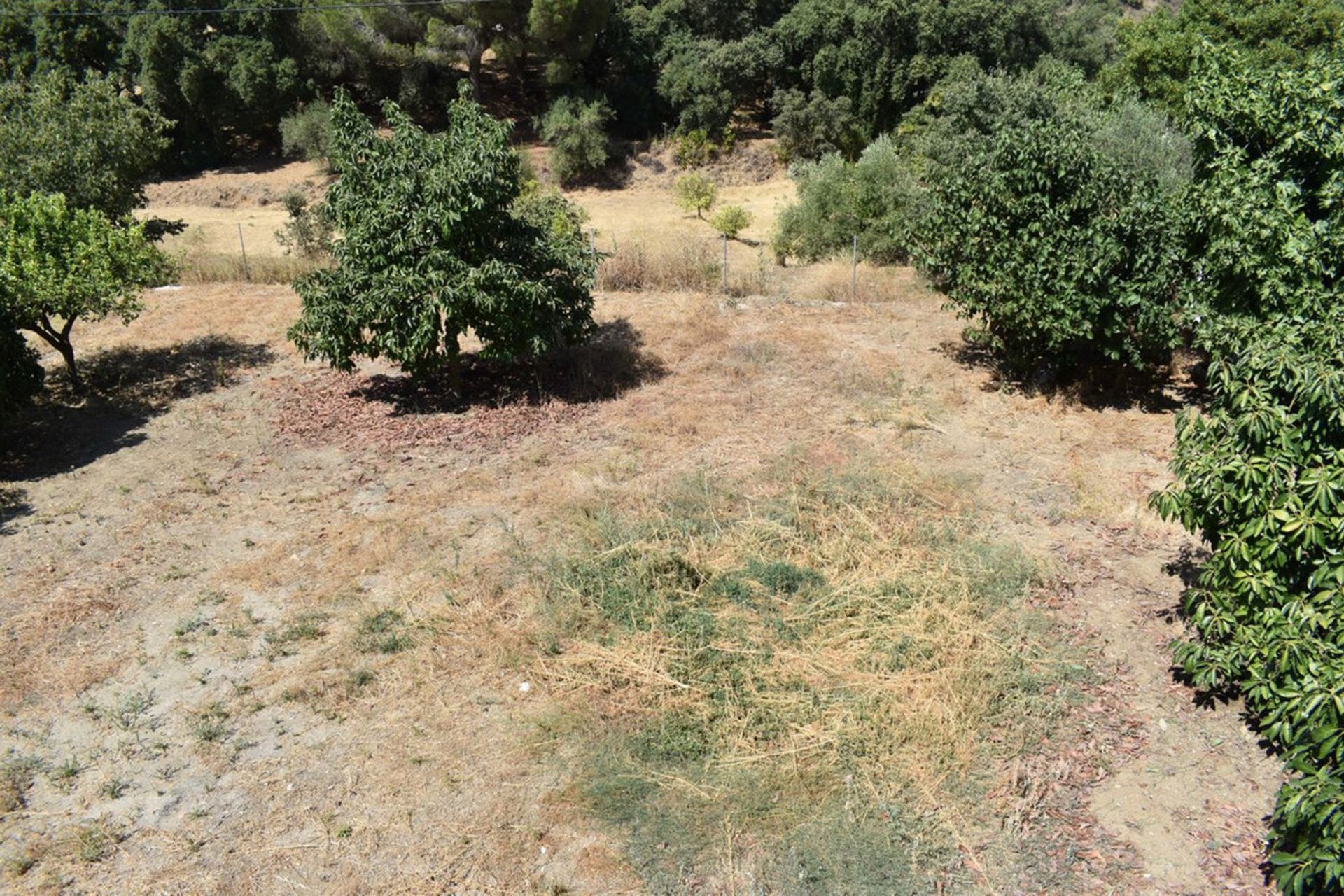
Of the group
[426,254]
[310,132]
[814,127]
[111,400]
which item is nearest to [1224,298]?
[426,254]

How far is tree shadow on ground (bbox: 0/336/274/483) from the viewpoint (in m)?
12.3

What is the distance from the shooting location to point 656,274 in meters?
19.1

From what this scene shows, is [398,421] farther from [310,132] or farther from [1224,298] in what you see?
[310,132]

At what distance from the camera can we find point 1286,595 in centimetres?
646

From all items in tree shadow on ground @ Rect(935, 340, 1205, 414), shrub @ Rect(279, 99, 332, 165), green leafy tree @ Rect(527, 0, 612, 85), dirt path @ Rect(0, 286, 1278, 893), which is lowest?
dirt path @ Rect(0, 286, 1278, 893)

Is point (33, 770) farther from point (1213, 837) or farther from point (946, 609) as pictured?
point (1213, 837)

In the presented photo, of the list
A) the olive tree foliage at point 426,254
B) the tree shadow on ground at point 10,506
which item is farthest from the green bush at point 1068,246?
the tree shadow on ground at point 10,506

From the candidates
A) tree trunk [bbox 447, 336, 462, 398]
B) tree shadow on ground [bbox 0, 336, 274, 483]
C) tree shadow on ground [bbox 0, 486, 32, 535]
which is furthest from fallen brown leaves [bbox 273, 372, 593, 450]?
tree shadow on ground [bbox 0, 486, 32, 535]

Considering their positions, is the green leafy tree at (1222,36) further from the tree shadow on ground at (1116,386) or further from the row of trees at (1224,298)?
the tree shadow on ground at (1116,386)

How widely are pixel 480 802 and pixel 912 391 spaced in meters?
9.20

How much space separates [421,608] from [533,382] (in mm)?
6155

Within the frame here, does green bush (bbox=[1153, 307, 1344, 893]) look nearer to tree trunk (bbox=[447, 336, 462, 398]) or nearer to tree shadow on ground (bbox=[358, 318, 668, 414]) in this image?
tree shadow on ground (bbox=[358, 318, 668, 414])

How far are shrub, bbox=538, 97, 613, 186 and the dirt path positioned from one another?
25189 mm

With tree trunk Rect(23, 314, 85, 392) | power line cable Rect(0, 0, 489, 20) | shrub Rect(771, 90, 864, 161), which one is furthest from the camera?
shrub Rect(771, 90, 864, 161)
